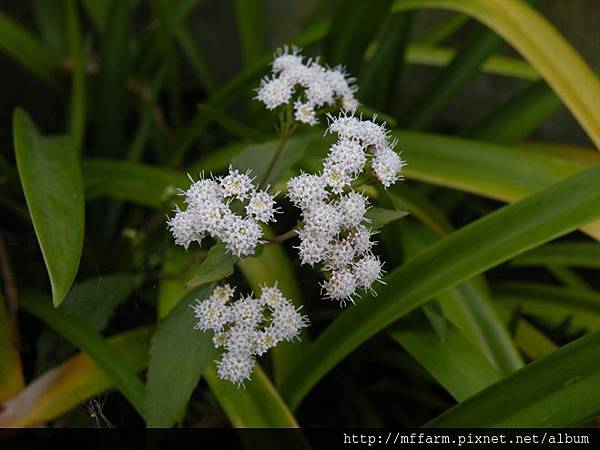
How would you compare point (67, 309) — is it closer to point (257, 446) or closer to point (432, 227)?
point (257, 446)

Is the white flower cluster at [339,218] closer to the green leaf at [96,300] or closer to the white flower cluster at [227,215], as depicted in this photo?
the white flower cluster at [227,215]

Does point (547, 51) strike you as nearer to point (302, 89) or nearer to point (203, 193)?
point (302, 89)

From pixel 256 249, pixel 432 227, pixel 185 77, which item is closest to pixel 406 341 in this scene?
pixel 432 227

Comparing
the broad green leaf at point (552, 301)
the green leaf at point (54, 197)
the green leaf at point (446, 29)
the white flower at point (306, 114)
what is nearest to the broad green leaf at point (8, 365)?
the green leaf at point (54, 197)

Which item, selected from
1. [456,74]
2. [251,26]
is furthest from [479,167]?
[251,26]

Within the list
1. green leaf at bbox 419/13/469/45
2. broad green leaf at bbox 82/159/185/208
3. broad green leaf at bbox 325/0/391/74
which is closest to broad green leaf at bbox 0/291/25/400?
broad green leaf at bbox 82/159/185/208
